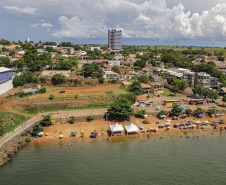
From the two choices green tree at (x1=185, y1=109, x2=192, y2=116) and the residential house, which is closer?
green tree at (x1=185, y1=109, x2=192, y2=116)

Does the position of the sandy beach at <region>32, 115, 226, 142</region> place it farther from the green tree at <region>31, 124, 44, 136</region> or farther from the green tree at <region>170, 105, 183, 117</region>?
the green tree at <region>170, 105, 183, 117</region>

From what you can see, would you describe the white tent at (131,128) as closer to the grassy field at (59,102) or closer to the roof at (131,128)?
the roof at (131,128)

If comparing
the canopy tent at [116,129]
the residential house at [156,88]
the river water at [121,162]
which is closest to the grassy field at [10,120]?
the river water at [121,162]

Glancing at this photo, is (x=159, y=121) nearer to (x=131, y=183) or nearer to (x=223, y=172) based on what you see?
(x=223, y=172)

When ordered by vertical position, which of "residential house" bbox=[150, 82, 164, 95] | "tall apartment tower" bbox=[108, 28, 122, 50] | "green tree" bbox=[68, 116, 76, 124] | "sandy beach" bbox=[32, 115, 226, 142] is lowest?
"sandy beach" bbox=[32, 115, 226, 142]

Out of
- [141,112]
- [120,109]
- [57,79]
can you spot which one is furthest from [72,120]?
[57,79]

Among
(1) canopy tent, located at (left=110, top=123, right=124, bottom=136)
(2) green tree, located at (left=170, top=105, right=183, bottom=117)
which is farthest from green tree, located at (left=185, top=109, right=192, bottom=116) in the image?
(1) canopy tent, located at (left=110, top=123, right=124, bottom=136)

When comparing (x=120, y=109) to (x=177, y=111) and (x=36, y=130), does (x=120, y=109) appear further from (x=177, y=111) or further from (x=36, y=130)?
(x=36, y=130)
